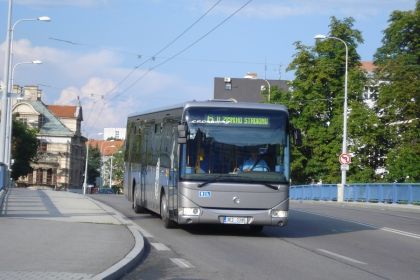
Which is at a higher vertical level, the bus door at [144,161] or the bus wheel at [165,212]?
the bus door at [144,161]

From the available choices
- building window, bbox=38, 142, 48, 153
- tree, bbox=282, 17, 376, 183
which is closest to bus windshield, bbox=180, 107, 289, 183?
tree, bbox=282, 17, 376, 183

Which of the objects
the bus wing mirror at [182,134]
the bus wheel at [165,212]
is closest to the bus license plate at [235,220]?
the bus wing mirror at [182,134]

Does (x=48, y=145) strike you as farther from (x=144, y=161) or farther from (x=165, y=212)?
(x=165, y=212)

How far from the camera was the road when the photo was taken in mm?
12438

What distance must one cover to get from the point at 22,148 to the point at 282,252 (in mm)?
76701

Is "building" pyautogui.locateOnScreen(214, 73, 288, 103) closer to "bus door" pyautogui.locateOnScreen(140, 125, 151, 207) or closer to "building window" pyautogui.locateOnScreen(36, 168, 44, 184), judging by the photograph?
"building window" pyautogui.locateOnScreen(36, 168, 44, 184)

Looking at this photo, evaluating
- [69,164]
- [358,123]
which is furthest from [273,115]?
[69,164]

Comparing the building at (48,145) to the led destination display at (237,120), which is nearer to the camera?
the led destination display at (237,120)

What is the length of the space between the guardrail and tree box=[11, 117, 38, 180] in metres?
42.0

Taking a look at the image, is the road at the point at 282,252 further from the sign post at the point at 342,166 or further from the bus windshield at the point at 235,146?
the sign post at the point at 342,166

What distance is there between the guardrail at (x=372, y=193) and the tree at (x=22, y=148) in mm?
41980

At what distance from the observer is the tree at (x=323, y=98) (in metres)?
63.4

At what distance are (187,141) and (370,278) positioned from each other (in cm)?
691

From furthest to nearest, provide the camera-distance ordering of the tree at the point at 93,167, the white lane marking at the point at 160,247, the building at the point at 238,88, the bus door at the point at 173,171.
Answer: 1. the tree at the point at 93,167
2. the building at the point at 238,88
3. the bus door at the point at 173,171
4. the white lane marking at the point at 160,247
